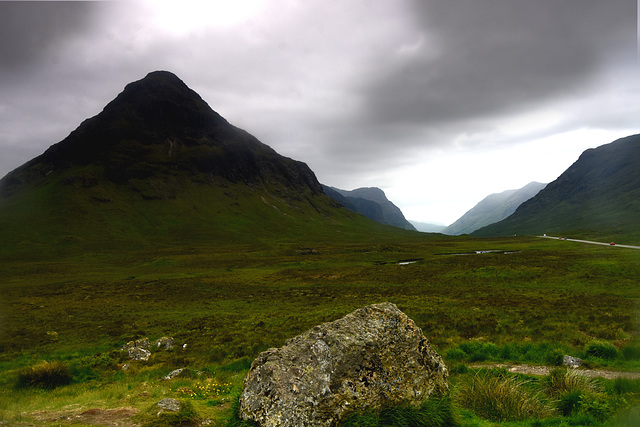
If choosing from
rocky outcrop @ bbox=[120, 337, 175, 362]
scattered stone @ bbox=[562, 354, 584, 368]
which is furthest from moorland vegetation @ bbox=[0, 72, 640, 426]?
rocky outcrop @ bbox=[120, 337, 175, 362]

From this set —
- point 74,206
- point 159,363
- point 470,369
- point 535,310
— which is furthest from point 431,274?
point 74,206

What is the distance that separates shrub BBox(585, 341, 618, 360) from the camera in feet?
49.7

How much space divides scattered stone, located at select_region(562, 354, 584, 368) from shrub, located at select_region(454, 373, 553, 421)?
567 centimetres

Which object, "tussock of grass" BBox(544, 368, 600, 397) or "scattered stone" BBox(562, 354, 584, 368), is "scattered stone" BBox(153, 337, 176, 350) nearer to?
"tussock of grass" BBox(544, 368, 600, 397)

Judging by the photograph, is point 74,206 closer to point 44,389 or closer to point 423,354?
point 44,389

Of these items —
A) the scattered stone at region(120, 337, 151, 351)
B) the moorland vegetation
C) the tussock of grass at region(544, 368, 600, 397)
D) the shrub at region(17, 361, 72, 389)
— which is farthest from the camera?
the scattered stone at region(120, 337, 151, 351)

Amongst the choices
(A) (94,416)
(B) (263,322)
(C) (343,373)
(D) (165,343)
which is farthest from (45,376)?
(C) (343,373)

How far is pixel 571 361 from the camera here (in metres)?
14.6

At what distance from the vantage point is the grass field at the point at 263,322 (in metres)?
12.5

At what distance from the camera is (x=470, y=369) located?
563 inches

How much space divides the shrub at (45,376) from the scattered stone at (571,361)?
25.2 meters

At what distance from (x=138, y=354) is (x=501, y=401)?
21474mm

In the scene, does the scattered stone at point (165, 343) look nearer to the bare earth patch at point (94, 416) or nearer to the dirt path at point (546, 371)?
the bare earth patch at point (94, 416)

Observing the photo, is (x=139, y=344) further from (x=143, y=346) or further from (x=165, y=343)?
(x=165, y=343)
